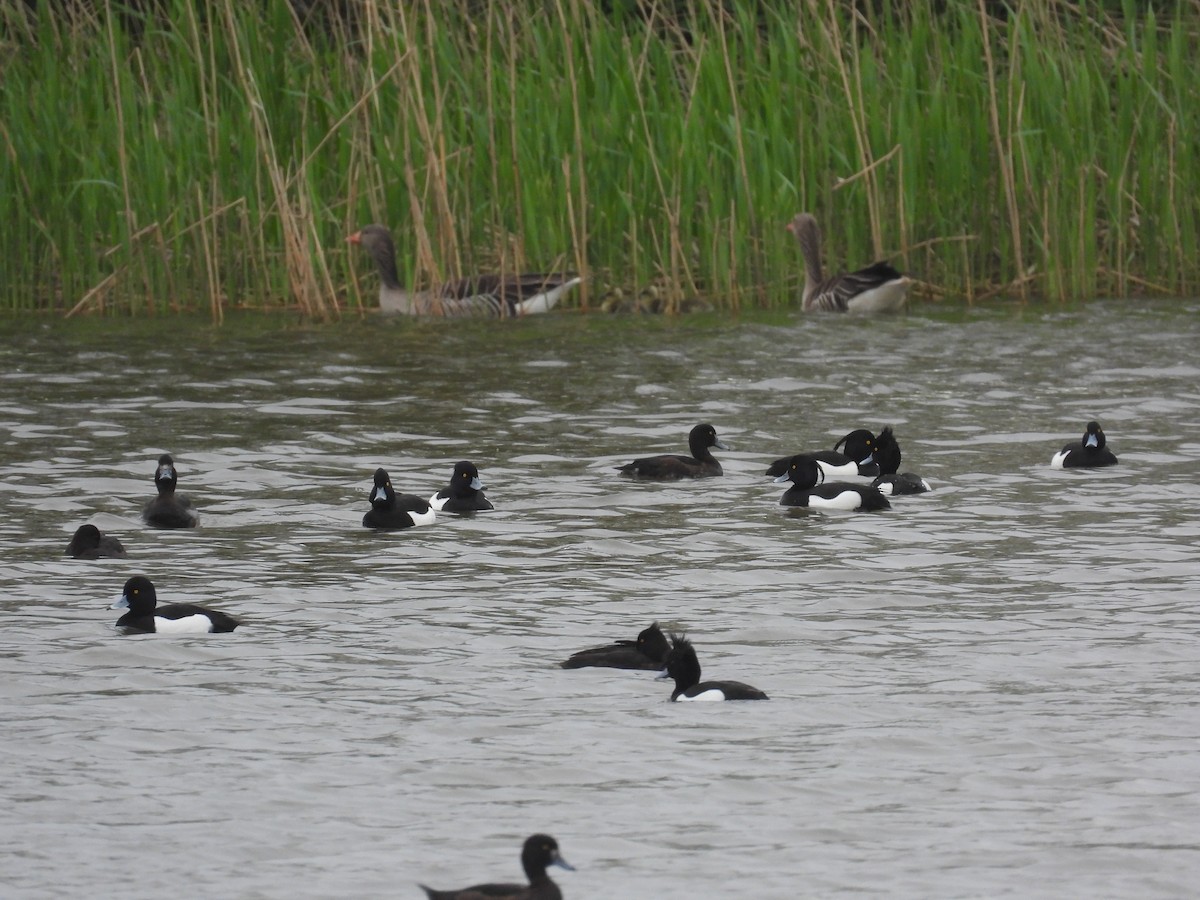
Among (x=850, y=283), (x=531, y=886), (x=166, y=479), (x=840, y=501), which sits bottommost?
(x=531, y=886)

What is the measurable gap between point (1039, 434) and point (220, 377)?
636 cm

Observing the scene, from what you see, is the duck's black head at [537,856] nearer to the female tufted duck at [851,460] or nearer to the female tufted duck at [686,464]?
the female tufted duck at [686,464]

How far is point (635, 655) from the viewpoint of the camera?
777 centimetres

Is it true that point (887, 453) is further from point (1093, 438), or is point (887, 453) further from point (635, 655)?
point (635, 655)

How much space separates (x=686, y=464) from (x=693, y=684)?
4.69 m

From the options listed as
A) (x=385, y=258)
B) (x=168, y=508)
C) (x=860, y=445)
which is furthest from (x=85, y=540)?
(x=385, y=258)

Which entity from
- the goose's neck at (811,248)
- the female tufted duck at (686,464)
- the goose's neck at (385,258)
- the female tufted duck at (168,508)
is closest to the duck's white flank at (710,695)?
the female tufted duck at (168,508)

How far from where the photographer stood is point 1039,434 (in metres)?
13.5

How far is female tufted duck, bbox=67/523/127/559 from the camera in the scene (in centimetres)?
990

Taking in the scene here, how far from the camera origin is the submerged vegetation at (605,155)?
18656 mm

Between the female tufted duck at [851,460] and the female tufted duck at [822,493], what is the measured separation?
652 millimetres

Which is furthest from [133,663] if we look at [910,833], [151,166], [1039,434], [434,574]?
[151,166]

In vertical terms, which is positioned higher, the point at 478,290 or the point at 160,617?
the point at 478,290

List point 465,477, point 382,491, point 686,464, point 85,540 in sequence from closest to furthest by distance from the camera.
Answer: point 85,540 < point 382,491 < point 465,477 < point 686,464
